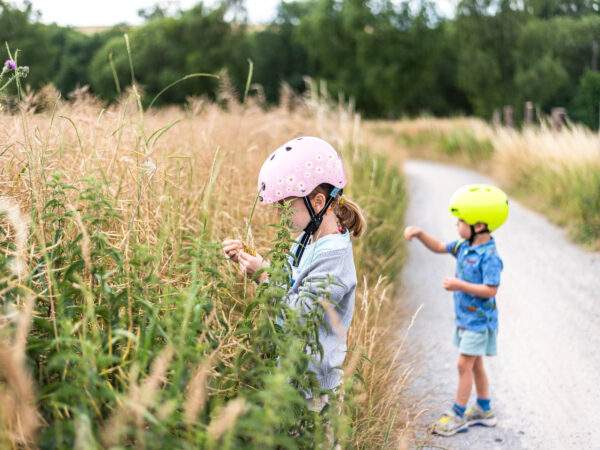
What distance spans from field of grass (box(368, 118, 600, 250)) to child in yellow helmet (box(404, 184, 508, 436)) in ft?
13.5

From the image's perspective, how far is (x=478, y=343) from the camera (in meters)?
3.64

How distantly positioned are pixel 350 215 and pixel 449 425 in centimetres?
145

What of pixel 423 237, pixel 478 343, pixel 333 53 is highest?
pixel 333 53

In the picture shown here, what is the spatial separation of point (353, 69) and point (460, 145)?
33.9m

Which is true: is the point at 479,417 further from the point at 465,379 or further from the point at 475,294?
the point at 475,294

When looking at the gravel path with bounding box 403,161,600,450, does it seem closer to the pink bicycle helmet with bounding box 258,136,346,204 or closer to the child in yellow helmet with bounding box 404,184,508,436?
the child in yellow helmet with bounding box 404,184,508,436

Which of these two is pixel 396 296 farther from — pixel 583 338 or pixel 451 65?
pixel 451 65

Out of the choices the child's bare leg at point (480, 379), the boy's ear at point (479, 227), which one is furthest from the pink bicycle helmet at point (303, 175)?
the child's bare leg at point (480, 379)

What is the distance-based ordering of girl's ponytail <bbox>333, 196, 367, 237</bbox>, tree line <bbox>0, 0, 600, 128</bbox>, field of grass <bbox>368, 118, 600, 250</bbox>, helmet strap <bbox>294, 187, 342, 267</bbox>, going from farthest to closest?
tree line <bbox>0, 0, 600, 128</bbox>
field of grass <bbox>368, 118, 600, 250</bbox>
girl's ponytail <bbox>333, 196, 367, 237</bbox>
helmet strap <bbox>294, 187, 342, 267</bbox>

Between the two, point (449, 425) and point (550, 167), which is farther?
point (550, 167)

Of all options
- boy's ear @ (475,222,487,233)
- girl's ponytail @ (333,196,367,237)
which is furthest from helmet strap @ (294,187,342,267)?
boy's ear @ (475,222,487,233)

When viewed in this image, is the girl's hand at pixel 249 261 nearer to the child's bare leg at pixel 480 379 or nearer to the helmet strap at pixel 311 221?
the helmet strap at pixel 311 221

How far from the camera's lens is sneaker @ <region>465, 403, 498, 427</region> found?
146 inches

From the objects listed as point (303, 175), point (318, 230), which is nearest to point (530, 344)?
point (318, 230)
